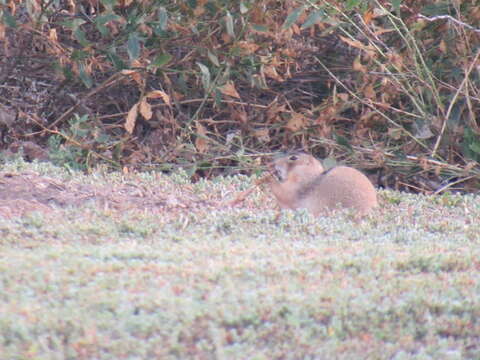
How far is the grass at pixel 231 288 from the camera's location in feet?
10.8

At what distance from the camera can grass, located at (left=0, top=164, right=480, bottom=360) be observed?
329 cm

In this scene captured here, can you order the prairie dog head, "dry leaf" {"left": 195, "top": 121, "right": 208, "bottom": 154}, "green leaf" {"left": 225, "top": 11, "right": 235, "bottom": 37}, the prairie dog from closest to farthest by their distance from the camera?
1. the prairie dog
2. the prairie dog head
3. "green leaf" {"left": 225, "top": 11, "right": 235, "bottom": 37}
4. "dry leaf" {"left": 195, "top": 121, "right": 208, "bottom": 154}

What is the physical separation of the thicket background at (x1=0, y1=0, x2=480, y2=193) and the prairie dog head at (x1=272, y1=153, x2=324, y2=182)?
125 cm

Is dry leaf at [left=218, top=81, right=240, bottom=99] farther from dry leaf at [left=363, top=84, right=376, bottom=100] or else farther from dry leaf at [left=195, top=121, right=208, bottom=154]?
dry leaf at [left=363, top=84, right=376, bottom=100]

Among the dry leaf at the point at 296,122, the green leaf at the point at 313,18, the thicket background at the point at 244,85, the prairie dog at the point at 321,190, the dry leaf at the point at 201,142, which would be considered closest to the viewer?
the prairie dog at the point at 321,190

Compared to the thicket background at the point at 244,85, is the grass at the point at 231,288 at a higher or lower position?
higher

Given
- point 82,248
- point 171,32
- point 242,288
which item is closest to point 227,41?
point 171,32

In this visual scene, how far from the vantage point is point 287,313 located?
11.6ft

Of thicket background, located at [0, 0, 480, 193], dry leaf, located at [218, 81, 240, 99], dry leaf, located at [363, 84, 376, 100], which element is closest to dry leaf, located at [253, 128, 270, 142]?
thicket background, located at [0, 0, 480, 193]

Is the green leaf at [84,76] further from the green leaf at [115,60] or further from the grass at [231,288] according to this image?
the grass at [231,288]

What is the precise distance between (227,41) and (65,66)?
52.4 inches

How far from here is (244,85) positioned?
863 cm

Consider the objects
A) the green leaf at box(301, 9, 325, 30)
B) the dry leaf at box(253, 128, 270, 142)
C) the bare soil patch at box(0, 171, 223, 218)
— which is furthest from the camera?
the dry leaf at box(253, 128, 270, 142)

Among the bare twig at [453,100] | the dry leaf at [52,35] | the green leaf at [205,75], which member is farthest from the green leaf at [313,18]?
the dry leaf at [52,35]
